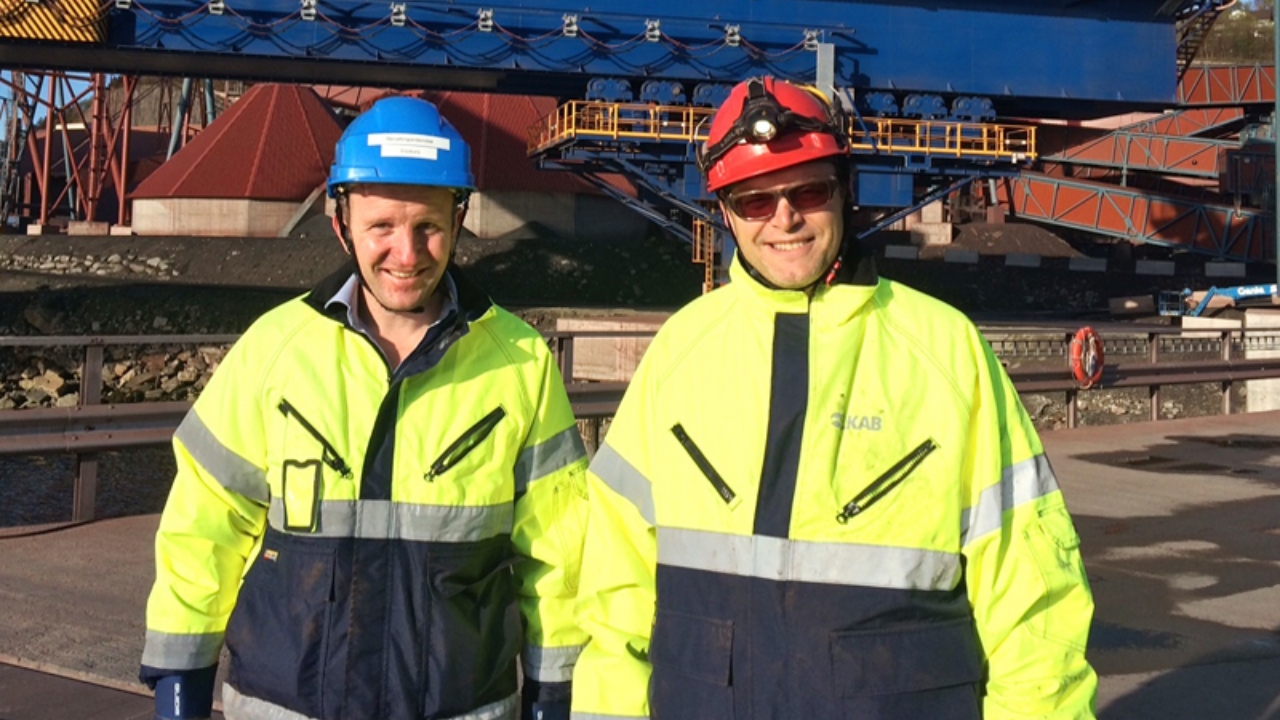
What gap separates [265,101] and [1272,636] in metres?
47.1

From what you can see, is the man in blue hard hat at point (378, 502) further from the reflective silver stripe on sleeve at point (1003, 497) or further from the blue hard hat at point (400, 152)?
the reflective silver stripe on sleeve at point (1003, 497)

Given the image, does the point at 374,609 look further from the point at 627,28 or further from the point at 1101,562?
the point at 627,28

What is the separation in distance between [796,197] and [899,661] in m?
0.92

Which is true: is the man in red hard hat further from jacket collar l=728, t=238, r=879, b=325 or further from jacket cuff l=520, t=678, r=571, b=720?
jacket cuff l=520, t=678, r=571, b=720

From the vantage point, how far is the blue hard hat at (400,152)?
2.84m

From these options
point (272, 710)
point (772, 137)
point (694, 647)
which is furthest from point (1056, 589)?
point (272, 710)

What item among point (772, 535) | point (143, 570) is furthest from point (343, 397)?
point (143, 570)

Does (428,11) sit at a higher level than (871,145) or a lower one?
higher

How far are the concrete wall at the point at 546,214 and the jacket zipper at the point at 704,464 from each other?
4215 centimetres

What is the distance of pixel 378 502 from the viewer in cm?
271

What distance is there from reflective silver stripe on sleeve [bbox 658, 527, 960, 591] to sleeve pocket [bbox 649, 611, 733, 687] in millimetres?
115

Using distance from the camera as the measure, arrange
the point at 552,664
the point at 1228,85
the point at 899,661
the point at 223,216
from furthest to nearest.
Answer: the point at 1228,85 → the point at 223,216 → the point at 552,664 → the point at 899,661

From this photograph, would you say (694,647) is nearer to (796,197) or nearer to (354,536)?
(354,536)

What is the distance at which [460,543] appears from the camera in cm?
275
